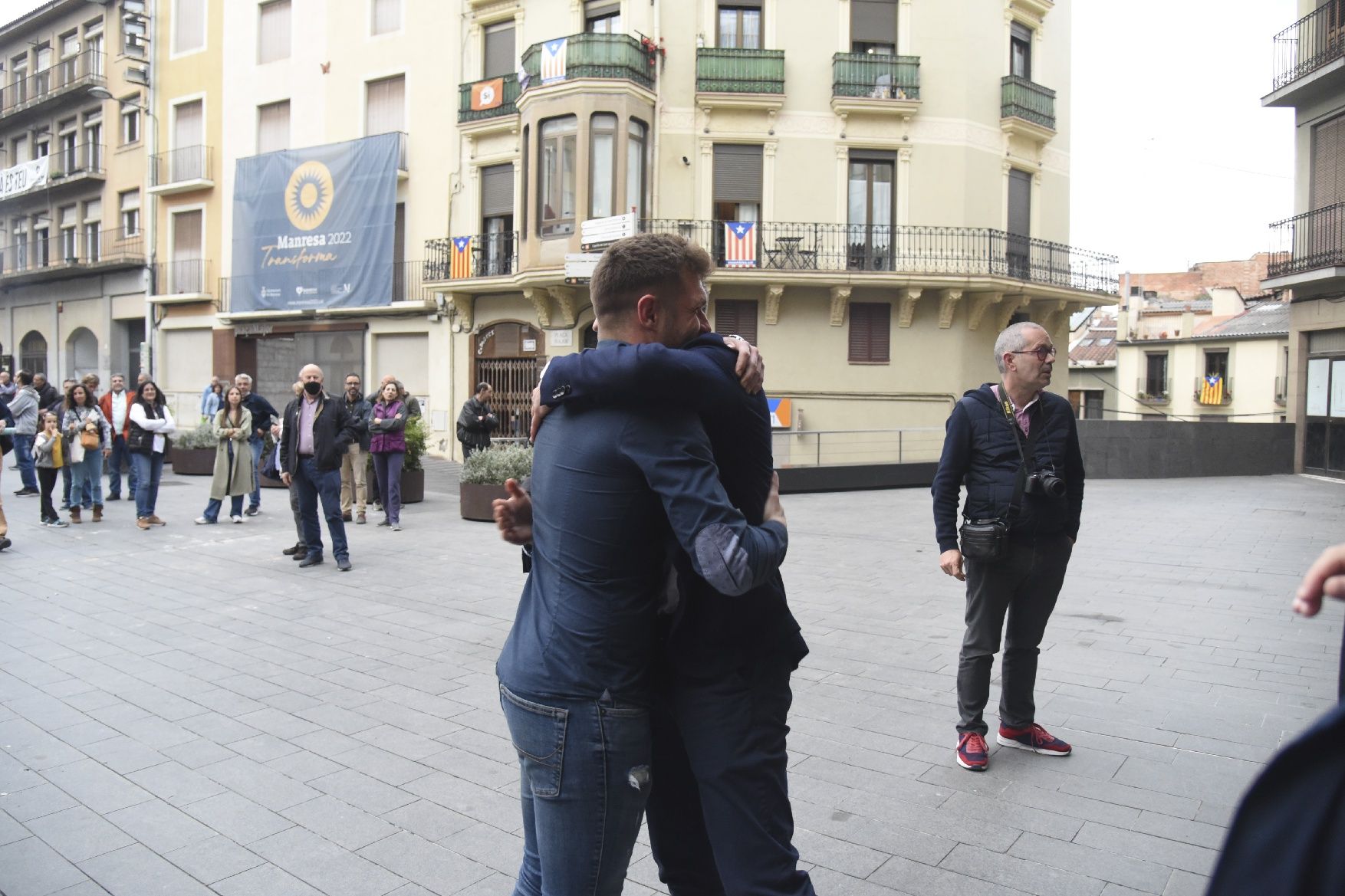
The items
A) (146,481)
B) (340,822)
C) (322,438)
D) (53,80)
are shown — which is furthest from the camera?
(53,80)

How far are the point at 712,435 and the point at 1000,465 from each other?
8.50 ft

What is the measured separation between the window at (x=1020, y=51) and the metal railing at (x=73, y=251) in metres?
27.7

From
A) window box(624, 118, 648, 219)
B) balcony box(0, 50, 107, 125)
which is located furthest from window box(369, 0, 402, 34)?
balcony box(0, 50, 107, 125)

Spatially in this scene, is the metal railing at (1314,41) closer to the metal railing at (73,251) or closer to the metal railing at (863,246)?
the metal railing at (863,246)

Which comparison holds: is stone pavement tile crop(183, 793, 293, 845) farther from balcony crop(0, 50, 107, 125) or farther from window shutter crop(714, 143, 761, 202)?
balcony crop(0, 50, 107, 125)

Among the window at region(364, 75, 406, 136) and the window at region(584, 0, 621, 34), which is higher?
the window at region(584, 0, 621, 34)

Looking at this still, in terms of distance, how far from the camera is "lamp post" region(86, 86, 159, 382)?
32.0m

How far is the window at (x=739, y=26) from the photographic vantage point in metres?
23.8

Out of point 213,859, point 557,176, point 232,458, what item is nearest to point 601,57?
point 557,176

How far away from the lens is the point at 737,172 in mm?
23766

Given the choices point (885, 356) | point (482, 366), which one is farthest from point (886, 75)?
point (482, 366)

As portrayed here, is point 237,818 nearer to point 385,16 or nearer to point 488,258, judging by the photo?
point 488,258

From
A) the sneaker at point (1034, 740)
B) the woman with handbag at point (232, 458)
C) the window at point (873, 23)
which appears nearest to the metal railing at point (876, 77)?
the window at point (873, 23)

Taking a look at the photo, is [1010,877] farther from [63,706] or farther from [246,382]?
[246,382]
